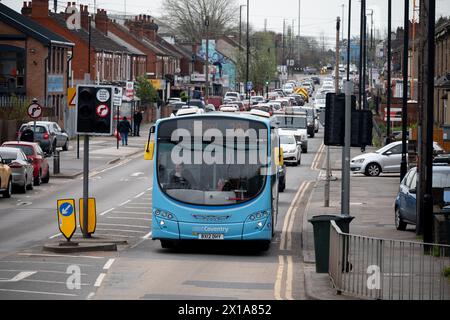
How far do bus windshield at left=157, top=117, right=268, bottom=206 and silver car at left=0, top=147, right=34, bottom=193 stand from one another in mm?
15206

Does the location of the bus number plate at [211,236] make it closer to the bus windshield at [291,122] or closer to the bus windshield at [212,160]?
the bus windshield at [212,160]

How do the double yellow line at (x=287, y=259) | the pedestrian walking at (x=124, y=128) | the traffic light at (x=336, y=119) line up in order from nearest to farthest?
the double yellow line at (x=287, y=259)
the traffic light at (x=336, y=119)
the pedestrian walking at (x=124, y=128)

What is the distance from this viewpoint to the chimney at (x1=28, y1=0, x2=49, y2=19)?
81.6 meters

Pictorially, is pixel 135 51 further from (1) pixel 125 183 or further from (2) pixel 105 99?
(2) pixel 105 99

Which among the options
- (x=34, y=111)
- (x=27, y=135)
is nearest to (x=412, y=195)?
(x=34, y=111)

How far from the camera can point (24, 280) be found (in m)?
18.5

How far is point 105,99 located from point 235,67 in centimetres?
12292

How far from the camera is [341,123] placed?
23859 mm

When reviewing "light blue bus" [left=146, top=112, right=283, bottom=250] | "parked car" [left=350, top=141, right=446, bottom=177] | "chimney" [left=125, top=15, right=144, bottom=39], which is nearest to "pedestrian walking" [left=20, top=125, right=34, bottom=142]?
"parked car" [left=350, top=141, right=446, bottom=177]

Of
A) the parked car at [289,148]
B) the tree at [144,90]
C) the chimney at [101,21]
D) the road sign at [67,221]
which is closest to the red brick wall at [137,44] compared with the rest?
the chimney at [101,21]

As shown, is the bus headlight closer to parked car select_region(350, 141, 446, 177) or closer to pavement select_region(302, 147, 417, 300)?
pavement select_region(302, 147, 417, 300)

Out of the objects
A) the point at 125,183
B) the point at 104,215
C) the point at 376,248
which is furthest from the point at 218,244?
the point at 125,183

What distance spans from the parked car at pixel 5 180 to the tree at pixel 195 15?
Answer: 11848 cm

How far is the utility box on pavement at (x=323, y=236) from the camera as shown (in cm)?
1989
